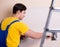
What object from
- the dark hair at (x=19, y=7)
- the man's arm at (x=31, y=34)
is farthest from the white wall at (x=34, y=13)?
the man's arm at (x=31, y=34)

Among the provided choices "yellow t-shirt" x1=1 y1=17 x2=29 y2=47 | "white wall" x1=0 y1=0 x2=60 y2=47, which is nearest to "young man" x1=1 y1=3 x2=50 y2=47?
"yellow t-shirt" x1=1 y1=17 x2=29 y2=47

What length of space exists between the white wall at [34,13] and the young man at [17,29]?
156 mm

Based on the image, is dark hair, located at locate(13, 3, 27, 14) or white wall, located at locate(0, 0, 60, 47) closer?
dark hair, located at locate(13, 3, 27, 14)

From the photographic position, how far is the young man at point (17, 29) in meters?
1.78

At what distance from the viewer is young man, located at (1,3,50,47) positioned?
1.78m

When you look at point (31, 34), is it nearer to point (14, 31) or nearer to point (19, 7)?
point (14, 31)

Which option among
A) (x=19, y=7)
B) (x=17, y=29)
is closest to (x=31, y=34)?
(x=17, y=29)

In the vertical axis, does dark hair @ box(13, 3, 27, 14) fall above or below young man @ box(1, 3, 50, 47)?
above

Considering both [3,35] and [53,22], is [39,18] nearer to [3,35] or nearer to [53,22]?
[53,22]

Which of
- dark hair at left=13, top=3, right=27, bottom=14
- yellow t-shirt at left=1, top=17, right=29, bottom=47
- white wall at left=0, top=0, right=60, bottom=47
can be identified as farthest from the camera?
white wall at left=0, top=0, right=60, bottom=47

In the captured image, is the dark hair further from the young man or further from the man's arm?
the man's arm

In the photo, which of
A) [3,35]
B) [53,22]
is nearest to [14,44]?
[3,35]

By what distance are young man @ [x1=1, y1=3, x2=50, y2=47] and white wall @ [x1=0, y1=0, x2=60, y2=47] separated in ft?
0.51

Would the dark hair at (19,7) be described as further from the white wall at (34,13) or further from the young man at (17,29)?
the white wall at (34,13)
